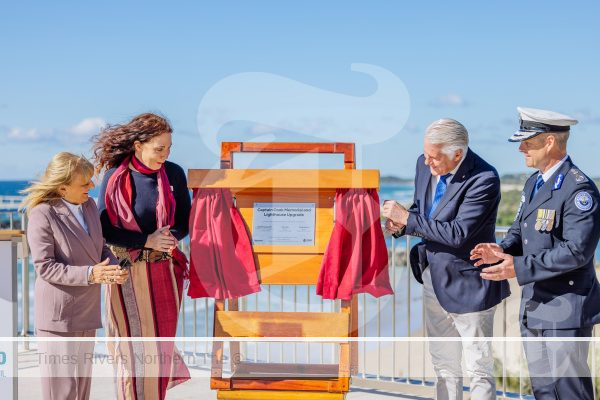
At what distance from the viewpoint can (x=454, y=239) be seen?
3.71m

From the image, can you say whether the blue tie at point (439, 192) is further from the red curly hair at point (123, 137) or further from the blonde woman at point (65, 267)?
the blonde woman at point (65, 267)

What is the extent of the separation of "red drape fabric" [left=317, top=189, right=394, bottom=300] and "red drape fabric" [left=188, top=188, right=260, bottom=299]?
384 millimetres

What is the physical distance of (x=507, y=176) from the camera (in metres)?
39.2

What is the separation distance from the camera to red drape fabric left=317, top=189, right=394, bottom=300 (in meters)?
3.98

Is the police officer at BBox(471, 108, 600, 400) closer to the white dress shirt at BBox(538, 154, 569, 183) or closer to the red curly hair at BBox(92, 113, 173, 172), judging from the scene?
the white dress shirt at BBox(538, 154, 569, 183)

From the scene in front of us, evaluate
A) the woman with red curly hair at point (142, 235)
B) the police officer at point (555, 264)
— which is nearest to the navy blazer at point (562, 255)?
the police officer at point (555, 264)

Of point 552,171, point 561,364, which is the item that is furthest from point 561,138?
point 561,364

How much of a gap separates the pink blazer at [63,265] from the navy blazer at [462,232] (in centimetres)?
151

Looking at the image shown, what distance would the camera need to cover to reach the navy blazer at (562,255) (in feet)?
11.2

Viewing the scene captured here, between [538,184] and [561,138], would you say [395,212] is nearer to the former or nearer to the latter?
[538,184]

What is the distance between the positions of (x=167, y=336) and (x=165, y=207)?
0.67 meters

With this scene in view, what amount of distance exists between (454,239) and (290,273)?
0.85 metres

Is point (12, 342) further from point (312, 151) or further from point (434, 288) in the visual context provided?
point (434, 288)

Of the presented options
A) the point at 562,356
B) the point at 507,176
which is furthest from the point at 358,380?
the point at 507,176
